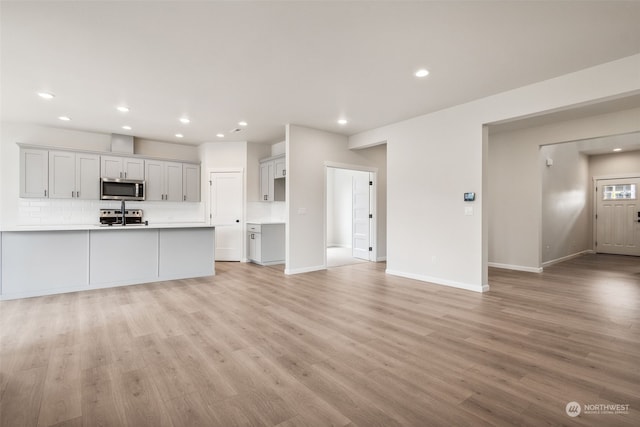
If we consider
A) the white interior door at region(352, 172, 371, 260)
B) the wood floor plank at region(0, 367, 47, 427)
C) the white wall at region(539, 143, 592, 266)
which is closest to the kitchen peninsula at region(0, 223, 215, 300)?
the wood floor plank at region(0, 367, 47, 427)

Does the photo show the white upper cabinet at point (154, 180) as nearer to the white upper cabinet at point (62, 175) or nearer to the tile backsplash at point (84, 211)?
the tile backsplash at point (84, 211)

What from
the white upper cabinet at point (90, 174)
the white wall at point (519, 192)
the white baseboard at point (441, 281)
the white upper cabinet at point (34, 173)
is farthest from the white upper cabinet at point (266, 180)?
the white wall at point (519, 192)

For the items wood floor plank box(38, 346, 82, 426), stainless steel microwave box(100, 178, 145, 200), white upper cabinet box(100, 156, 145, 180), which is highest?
white upper cabinet box(100, 156, 145, 180)

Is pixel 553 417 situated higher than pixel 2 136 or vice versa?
pixel 2 136

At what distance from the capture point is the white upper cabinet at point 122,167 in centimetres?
627

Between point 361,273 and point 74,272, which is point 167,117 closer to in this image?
point 74,272

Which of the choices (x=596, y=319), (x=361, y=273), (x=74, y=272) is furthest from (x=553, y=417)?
(x=74, y=272)

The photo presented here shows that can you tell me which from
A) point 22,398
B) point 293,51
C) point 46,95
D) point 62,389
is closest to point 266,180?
point 46,95

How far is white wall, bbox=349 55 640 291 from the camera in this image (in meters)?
3.75

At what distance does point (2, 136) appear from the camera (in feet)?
18.3

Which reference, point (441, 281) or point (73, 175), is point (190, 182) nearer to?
point (73, 175)

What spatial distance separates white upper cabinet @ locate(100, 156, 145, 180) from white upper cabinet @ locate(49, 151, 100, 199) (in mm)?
135

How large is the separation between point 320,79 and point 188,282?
391 centimetres

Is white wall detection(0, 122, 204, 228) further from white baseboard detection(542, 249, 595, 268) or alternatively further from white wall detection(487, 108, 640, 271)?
white baseboard detection(542, 249, 595, 268)
